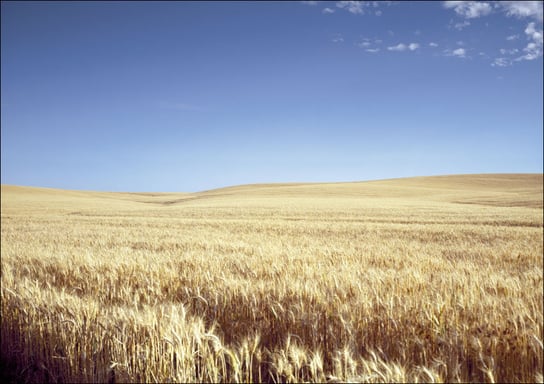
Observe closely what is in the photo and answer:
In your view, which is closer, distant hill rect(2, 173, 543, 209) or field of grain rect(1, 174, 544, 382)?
field of grain rect(1, 174, 544, 382)

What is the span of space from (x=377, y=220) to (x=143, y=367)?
871 inches

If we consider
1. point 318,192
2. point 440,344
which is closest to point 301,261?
point 440,344

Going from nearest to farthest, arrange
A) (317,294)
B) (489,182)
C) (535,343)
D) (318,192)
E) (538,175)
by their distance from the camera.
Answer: (535,343) < (317,294) < (318,192) < (489,182) < (538,175)

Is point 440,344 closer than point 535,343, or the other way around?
point 535,343

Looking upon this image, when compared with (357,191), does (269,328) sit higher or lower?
lower

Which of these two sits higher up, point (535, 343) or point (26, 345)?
point (535, 343)

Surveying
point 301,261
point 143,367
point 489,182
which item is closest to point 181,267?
point 301,261

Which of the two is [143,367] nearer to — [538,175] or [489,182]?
[489,182]

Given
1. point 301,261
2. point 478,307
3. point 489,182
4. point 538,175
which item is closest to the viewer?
point 478,307

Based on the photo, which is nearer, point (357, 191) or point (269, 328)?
point (269, 328)

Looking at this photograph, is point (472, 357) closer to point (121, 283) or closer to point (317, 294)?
point (317, 294)

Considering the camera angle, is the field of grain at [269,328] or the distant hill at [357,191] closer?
the field of grain at [269,328]

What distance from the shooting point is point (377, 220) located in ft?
74.7

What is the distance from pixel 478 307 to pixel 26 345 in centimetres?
483
